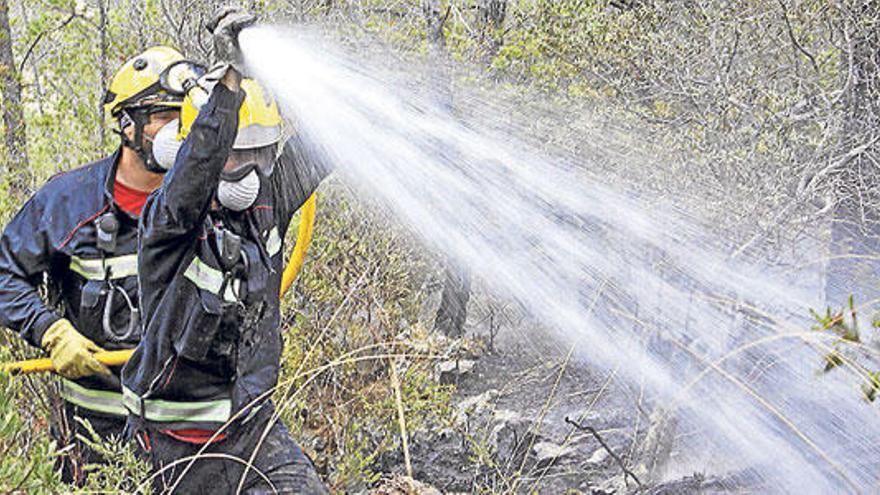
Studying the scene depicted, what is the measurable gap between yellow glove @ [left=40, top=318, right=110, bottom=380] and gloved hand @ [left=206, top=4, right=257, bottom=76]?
1.26 m

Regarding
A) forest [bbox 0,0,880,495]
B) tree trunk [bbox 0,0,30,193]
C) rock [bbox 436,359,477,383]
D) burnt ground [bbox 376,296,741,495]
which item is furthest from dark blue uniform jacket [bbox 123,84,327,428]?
rock [bbox 436,359,477,383]

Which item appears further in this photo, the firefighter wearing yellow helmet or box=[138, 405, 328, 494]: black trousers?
the firefighter wearing yellow helmet

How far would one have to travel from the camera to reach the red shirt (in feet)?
13.2

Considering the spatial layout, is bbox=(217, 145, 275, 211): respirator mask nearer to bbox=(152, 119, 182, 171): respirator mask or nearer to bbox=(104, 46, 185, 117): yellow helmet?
bbox=(152, 119, 182, 171): respirator mask

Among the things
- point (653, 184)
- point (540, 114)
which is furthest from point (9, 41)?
point (653, 184)

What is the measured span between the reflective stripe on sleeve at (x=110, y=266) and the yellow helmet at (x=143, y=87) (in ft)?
2.13

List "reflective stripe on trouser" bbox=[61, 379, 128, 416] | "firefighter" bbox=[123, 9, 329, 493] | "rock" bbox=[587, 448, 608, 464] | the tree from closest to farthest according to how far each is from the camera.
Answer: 1. "firefighter" bbox=[123, 9, 329, 493]
2. "reflective stripe on trouser" bbox=[61, 379, 128, 416]
3. "rock" bbox=[587, 448, 608, 464]
4. the tree

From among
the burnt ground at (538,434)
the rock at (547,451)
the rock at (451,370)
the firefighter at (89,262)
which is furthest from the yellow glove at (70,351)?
the rock at (451,370)

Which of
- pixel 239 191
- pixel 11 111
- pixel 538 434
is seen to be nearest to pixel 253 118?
pixel 239 191

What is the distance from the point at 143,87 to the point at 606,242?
2501 millimetres

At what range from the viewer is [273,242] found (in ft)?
12.3

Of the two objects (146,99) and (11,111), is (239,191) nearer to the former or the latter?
(146,99)

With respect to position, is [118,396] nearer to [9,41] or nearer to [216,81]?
[216,81]

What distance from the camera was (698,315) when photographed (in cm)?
516
